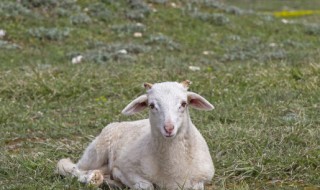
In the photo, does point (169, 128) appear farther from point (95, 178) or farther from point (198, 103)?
point (95, 178)

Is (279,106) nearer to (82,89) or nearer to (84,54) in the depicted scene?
(82,89)

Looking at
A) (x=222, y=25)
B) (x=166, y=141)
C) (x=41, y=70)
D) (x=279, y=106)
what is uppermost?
(x=166, y=141)

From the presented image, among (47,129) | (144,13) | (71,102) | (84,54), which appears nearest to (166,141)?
(47,129)

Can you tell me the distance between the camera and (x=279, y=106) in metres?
9.81

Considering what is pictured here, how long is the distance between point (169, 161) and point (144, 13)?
1309 cm

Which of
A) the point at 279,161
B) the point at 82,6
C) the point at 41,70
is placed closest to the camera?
the point at 279,161

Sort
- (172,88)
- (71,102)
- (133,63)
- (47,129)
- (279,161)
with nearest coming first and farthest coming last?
(172,88) → (279,161) → (47,129) → (71,102) → (133,63)

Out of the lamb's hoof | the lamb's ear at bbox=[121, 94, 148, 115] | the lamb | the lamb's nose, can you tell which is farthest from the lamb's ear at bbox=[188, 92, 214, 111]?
the lamb's hoof

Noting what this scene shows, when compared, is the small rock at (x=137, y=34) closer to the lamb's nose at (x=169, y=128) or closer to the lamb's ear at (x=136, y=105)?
the lamb's ear at (x=136, y=105)

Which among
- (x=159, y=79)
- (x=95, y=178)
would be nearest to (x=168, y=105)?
(x=95, y=178)

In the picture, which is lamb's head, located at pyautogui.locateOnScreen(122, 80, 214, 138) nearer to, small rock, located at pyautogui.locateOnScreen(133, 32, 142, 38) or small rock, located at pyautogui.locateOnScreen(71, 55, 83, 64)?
small rock, located at pyautogui.locateOnScreen(71, 55, 83, 64)

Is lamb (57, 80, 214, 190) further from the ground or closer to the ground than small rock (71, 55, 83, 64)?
further from the ground

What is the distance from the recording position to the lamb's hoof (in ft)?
20.1

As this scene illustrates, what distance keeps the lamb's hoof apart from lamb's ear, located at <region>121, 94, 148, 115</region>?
0.59 meters
